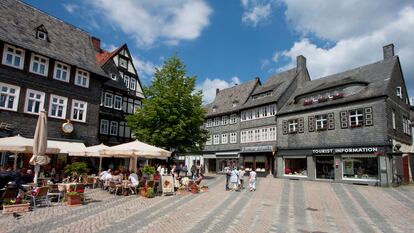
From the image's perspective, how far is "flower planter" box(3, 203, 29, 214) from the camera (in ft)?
33.8

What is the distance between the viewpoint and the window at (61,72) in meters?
23.3

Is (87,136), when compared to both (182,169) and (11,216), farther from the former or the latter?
(11,216)

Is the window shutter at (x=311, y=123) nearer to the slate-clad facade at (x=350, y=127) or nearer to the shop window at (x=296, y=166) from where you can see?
the slate-clad facade at (x=350, y=127)

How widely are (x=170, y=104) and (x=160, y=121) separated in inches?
70.6

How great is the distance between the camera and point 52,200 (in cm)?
1341

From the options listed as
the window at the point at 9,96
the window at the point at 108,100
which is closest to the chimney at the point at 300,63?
the window at the point at 108,100

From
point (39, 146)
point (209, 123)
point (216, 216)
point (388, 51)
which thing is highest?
point (388, 51)

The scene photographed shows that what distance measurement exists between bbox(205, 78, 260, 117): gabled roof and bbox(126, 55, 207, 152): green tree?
12169mm

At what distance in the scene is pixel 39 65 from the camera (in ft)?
72.8

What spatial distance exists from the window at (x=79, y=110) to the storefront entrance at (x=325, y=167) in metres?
20.7

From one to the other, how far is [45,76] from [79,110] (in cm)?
367

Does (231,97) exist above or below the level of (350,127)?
above

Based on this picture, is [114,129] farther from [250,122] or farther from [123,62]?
[250,122]

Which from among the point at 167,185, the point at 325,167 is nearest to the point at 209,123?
the point at 325,167
